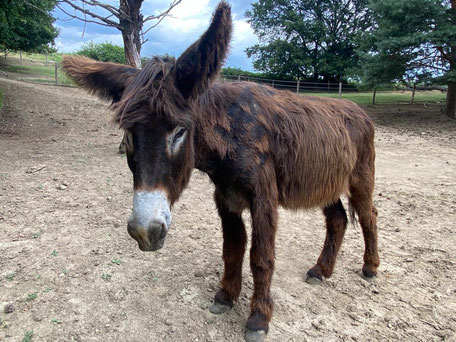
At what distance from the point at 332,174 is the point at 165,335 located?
2192 mm

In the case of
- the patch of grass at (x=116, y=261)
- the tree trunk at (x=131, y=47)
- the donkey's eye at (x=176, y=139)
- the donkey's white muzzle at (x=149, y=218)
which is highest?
the tree trunk at (x=131, y=47)

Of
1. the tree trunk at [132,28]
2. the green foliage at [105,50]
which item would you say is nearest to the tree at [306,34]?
the green foliage at [105,50]

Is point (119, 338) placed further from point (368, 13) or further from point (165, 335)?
point (368, 13)

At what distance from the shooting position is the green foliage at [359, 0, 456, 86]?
12.9 metres

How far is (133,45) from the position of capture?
7.40m

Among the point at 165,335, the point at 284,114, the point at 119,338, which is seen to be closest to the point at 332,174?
the point at 284,114

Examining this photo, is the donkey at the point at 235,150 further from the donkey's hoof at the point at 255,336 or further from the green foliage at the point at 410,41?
the green foliage at the point at 410,41

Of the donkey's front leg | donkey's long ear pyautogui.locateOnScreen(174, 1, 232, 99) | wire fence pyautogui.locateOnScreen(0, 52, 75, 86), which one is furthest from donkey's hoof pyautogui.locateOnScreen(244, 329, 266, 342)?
wire fence pyautogui.locateOnScreen(0, 52, 75, 86)

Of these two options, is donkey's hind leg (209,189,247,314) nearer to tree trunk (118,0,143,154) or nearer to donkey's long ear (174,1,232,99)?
donkey's long ear (174,1,232,99)

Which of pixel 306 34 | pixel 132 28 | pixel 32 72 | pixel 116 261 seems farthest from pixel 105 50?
pixel 116 261

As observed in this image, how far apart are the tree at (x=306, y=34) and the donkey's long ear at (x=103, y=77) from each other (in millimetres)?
32765

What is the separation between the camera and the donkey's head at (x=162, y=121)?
6.10 ft

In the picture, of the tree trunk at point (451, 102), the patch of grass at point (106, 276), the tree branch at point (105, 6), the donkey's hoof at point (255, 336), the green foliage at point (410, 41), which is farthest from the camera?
the tree trunk at point (451, 102)

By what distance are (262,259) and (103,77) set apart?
1.96m
